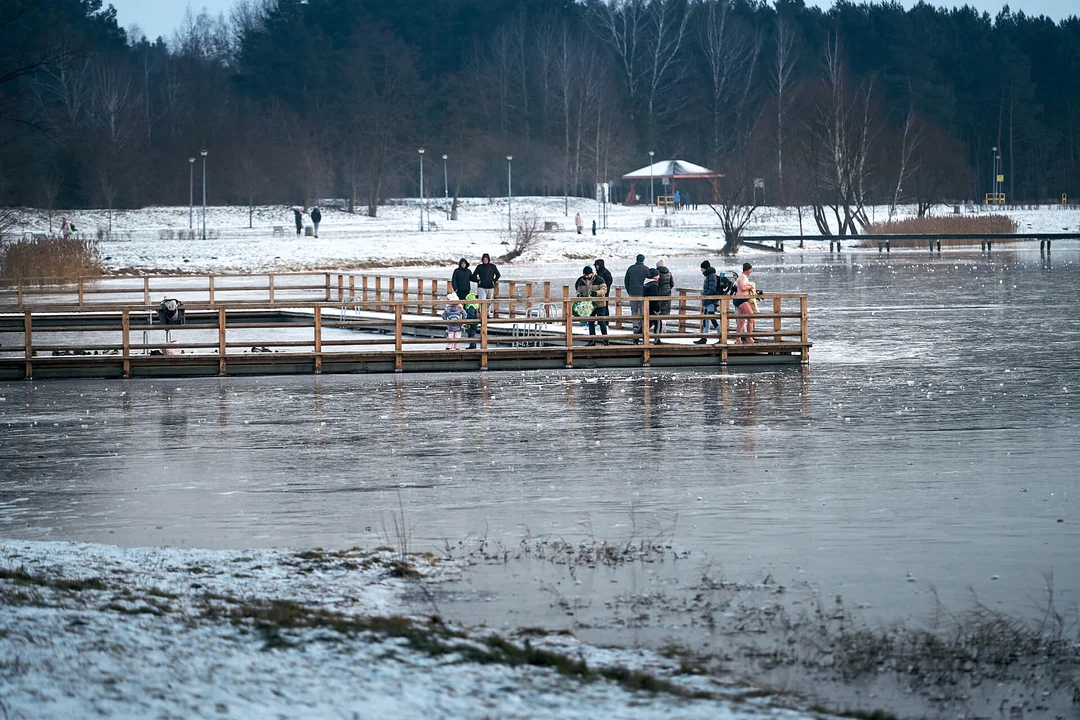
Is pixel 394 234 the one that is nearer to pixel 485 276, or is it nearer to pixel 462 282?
pixel 485 276

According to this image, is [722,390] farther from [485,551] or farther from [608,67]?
[608,67]

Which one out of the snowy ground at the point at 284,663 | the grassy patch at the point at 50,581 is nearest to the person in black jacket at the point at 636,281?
the snowy ground at the point at 284,663

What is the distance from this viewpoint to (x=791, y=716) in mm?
6609

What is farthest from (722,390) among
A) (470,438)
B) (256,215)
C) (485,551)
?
(256,215)

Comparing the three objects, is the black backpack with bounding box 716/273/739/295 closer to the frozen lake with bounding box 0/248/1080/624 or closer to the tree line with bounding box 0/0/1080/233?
the frozen lake with bounding box 0/248/1080/624

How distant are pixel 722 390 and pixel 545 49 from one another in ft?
338

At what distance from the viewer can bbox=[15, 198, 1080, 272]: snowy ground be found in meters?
63.0

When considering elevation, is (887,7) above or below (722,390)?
above

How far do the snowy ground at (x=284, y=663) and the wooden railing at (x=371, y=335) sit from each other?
15018 mm

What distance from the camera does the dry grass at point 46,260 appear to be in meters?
49.1

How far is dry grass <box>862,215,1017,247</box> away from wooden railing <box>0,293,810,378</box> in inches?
1860

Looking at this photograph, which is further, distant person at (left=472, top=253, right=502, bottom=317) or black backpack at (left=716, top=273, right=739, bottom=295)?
distant person at (left=472, top=253, right=502, bottom=317)

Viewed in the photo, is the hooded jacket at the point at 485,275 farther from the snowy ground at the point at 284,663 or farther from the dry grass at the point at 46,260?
the dry grass at the point at 46,260

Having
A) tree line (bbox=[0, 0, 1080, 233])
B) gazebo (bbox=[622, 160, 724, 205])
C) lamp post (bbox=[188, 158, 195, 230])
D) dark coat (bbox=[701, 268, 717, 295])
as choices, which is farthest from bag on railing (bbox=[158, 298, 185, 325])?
gazebo (bbox=[622, 160, 724, 205])
